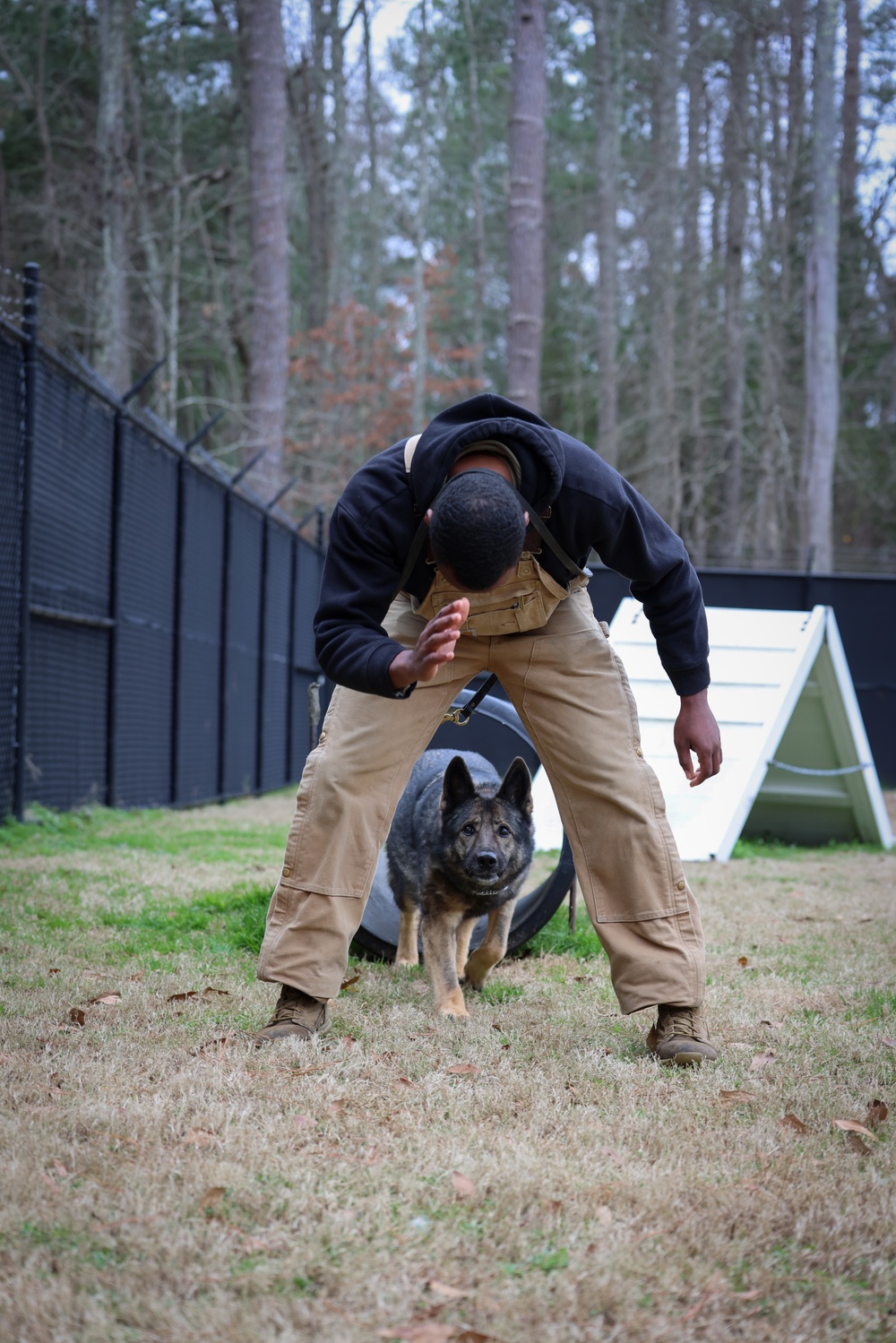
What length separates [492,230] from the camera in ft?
103

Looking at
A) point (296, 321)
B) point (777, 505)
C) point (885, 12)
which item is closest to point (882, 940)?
point (885, 12)

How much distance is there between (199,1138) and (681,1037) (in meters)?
1.50

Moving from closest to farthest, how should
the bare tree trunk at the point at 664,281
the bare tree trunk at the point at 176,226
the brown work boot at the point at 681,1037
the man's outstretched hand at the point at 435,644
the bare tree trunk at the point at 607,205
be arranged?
the man's outstretched hand at the point at 435,644
the brown work boot at the point at 681,1037
the bare tree trunk at the point at 176,226
the bare tree trunk at the point at 607,205
the bare tree trunk at the point at 664,281

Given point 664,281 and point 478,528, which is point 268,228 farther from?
point 478,528

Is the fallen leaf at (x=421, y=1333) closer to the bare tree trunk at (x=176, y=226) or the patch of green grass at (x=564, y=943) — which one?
the patch of green grass at (x=564, y=943)

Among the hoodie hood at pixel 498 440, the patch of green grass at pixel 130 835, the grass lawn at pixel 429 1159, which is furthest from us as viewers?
the patch of green grass at pixel 130 835

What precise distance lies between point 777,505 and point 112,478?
22287mm

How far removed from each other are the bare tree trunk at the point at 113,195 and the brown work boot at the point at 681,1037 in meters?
15.2

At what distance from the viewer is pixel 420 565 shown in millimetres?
3439

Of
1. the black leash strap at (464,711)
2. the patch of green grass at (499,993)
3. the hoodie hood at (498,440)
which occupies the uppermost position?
the hoodie hood at (498,440)

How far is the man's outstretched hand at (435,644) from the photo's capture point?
276cm

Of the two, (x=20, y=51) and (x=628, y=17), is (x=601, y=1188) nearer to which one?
(x=20, y=51)

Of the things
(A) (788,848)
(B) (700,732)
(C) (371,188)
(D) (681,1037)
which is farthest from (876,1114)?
(C) (371,188)

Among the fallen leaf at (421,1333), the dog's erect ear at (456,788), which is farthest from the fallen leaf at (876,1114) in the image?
the dog's erect ear at (456,788)
